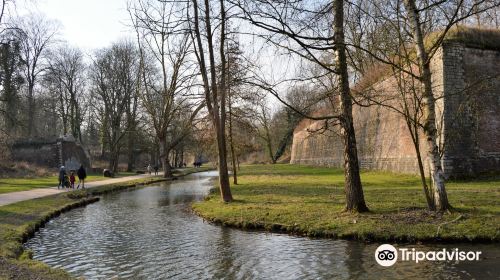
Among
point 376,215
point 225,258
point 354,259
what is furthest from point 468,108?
point 225,258

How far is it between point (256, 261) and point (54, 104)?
5109cm

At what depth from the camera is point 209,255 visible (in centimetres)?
905

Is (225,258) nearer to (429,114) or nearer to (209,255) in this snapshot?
(209,255)

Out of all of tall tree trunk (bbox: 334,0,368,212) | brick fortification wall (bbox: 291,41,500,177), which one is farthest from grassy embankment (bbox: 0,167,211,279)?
brick fortification wall (bbox: 291,41,500,177)

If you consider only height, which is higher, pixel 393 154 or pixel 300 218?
pixel 393 154

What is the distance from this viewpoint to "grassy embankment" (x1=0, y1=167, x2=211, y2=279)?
7.22m

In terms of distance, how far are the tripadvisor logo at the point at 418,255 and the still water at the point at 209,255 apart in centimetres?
16

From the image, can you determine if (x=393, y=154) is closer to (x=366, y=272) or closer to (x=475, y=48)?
(x=475, y=48)

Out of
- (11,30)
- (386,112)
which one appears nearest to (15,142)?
(11,30)

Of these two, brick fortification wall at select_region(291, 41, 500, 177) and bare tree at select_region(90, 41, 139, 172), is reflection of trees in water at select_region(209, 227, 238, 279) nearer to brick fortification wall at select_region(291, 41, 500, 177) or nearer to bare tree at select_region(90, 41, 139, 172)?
brick fortification wall at select_region(291, 41, 500, 177)

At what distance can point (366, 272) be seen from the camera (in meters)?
7.42

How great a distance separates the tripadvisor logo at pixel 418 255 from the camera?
7.92 metres

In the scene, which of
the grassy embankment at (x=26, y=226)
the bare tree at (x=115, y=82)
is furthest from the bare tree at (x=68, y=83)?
the grassy embankment at (x=26, y=226)

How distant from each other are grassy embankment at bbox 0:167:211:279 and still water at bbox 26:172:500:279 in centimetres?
42
